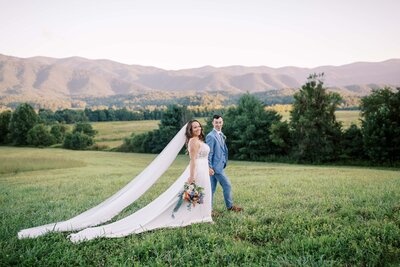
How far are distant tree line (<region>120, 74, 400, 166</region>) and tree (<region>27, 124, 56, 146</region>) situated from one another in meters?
12.6

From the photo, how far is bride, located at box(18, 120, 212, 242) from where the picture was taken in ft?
26.8

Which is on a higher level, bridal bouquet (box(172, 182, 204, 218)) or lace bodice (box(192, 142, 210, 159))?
lace bodice (box(192, 142, 210, 159))

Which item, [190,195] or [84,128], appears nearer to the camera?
[190,195]

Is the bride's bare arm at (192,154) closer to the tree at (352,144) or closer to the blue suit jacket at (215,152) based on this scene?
the blue suit jacket at (215,152)

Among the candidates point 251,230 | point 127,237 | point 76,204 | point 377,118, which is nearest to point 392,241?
point 251,230

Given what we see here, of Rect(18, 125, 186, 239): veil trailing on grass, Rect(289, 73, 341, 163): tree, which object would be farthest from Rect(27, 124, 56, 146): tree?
Rect(18, 125, 186, 239): veil trailing on grass

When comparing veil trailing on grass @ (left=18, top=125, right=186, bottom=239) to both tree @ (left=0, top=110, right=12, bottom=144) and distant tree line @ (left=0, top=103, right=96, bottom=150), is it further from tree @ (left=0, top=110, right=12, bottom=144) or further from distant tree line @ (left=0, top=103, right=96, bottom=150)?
tree @ (left=0, top=110, right=12, bottom=144)

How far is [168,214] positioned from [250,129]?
153ft

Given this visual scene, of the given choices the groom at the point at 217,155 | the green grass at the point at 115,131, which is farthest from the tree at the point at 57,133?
the groom at the point at 217,155

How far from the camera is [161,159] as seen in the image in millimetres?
9336

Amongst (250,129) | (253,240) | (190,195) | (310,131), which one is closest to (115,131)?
(250,129)

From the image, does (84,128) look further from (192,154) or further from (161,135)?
(192,154)

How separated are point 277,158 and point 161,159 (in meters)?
42.2

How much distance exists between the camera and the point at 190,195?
28.4ft
